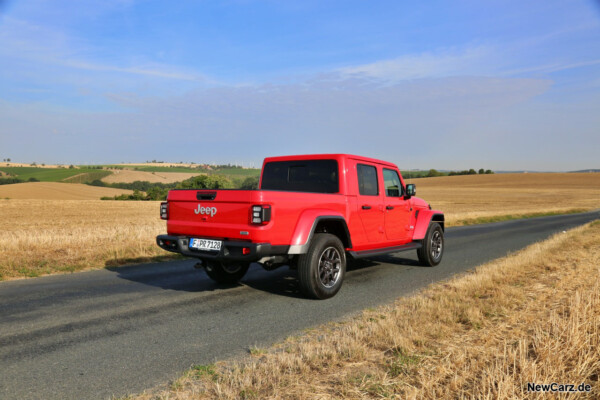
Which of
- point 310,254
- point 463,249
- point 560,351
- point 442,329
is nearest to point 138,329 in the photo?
point 310,254

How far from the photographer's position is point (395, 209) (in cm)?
763

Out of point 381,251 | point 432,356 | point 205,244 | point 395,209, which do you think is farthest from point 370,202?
point 432,356

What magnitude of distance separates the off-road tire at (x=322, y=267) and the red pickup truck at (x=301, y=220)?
0.04 ft

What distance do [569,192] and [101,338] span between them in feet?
222

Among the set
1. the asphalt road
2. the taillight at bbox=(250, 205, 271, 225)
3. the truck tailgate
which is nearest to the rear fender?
the asphalt road

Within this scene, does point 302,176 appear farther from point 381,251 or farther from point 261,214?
point 261,214

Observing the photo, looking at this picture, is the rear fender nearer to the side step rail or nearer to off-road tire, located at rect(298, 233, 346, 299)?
the side step rail

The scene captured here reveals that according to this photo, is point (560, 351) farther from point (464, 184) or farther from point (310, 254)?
point (464, 184)

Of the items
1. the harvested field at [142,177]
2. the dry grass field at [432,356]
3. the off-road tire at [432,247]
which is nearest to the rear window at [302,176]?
the dry grass field at [432,356]

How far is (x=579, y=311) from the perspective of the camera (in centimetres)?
439

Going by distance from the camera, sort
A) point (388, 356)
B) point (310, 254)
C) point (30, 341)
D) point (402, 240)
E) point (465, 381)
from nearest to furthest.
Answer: point (465, 381) < point (388, 356) < point (30, 341) < point (310, 254) < point (402, 240)

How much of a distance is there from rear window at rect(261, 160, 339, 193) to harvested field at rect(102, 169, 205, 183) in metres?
77.8

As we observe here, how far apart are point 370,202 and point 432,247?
2685 mm

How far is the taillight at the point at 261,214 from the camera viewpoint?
200 inches
